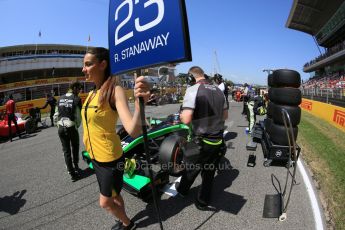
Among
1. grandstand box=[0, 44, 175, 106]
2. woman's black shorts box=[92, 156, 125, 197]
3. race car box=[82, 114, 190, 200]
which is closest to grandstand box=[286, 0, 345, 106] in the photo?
grandstand box=[0, 44, 175, 106]

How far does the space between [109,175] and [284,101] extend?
15.1ft

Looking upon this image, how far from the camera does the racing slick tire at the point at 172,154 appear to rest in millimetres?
3611

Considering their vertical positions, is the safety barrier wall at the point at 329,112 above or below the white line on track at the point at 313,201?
above

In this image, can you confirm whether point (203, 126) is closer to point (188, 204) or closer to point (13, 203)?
point (188, 204)

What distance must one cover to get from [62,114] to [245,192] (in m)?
3.60

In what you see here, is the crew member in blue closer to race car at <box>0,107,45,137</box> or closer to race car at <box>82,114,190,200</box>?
race car at <box>82,114,190,200</box>

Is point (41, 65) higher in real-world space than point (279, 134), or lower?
higher

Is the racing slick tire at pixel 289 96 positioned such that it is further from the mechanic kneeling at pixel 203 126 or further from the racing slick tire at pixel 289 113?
the mechanic kneeling at pixel 203 126

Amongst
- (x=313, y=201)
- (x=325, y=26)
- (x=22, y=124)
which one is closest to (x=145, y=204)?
(x=313, y=201)

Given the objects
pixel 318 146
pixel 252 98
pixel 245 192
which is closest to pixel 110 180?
pixel 245 192

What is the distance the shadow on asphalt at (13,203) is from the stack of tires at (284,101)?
5086mm

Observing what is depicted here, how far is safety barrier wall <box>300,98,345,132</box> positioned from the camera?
413 inches

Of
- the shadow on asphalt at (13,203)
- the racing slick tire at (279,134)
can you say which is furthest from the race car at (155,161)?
the racing slick tire at (279,134)

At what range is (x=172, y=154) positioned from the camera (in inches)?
142
